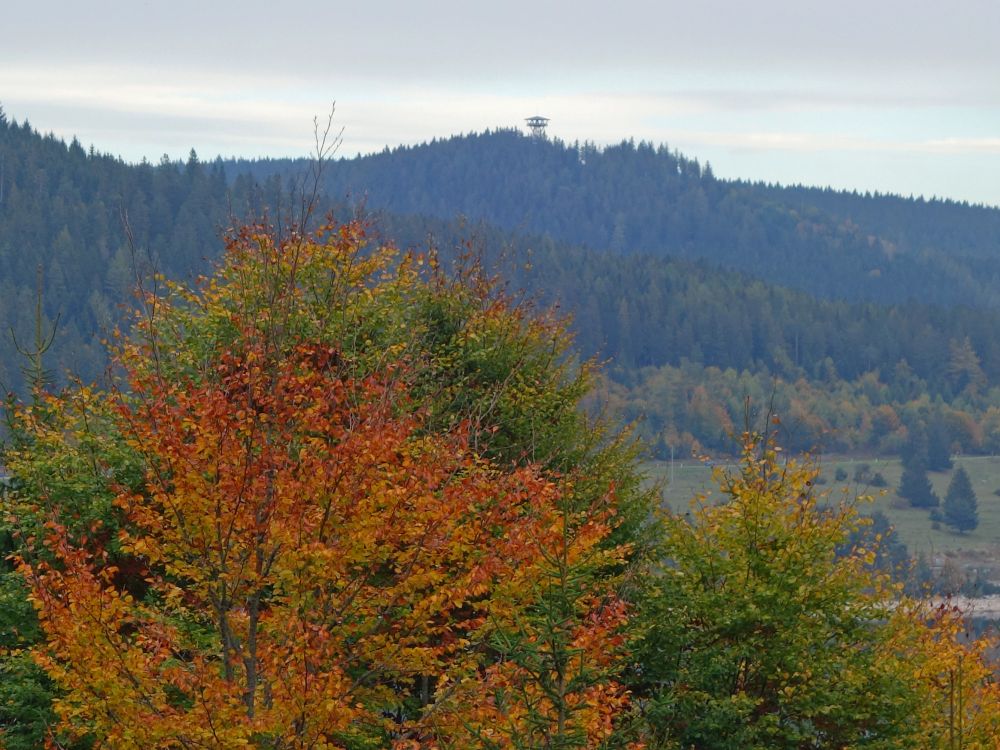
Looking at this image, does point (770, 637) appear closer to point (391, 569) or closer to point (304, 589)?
point (391, 569)

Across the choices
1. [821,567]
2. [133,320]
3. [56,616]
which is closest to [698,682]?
[821,567]

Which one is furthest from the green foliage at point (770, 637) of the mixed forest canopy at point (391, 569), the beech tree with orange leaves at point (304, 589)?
the beech tree with orange leaves at point (304, 589)

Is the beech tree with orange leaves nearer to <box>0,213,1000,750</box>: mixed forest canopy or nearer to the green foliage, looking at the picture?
<box>0,213,1000,750</box>: mixed forest canopy

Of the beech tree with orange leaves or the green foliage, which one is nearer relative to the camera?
the beech tree with orange leaves

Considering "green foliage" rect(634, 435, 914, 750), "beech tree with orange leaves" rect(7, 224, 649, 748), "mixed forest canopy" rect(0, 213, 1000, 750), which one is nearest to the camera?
"beech tree with orange leaves" rect(7, 224, 649, 748)

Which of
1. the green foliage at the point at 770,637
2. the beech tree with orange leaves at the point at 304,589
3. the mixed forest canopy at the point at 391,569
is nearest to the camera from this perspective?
the beech tree with orange leaves at the point at 304,589

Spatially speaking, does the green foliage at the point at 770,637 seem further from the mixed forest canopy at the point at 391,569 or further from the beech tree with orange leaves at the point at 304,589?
the beech tree with orange leaves at the point at 304,589

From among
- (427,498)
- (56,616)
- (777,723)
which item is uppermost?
(427,498)

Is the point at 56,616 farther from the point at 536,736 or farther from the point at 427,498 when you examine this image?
the point at 536,736

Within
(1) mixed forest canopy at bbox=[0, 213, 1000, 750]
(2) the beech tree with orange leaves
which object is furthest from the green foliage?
(2) the beech tree with orange leaves

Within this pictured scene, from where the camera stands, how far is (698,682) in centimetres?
2486

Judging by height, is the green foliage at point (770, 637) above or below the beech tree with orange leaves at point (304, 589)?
below

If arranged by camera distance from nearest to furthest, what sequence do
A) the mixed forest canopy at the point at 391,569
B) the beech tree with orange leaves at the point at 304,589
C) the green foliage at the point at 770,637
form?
the beech tree with orange leaves at the point at 304,589, the mixed forest canopy at the point at 391,569, the green foliage at the point at 770,637

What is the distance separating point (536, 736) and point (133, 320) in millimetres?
20917
